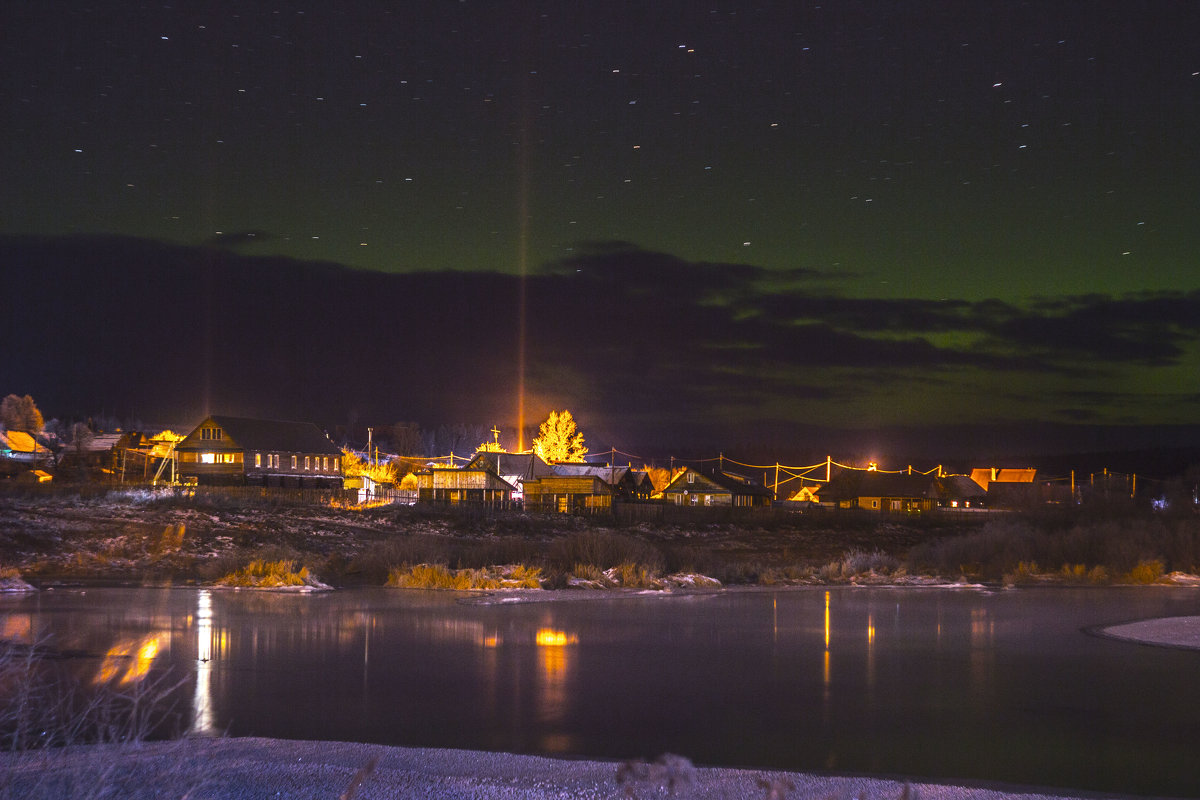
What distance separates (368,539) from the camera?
40688 mm

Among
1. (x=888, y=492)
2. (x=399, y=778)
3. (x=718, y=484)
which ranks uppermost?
(x=399, y=778)

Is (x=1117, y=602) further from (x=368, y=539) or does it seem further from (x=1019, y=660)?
(x=368, y=539)

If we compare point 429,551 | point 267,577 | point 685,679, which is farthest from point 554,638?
point 429,551

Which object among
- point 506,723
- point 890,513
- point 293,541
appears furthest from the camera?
point 890,513

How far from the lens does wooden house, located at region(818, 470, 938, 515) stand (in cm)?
11012

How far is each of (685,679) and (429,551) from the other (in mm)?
18350

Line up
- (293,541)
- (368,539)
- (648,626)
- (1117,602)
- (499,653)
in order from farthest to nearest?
1. (368,539)
2. (293,541)
3. (1117,602)
4. (648,626)
5. (499,653)

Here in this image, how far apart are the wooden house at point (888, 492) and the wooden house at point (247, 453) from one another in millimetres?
52536

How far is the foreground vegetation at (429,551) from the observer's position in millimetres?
26766

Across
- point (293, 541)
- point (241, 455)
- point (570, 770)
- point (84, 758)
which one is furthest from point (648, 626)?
point (241, 455)

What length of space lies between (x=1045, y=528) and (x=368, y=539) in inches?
1312

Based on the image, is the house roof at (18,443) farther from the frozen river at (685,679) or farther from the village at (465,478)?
the frozen river at (685,679)

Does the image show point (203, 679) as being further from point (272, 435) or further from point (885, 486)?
point (885, 486)

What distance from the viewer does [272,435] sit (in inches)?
3319
